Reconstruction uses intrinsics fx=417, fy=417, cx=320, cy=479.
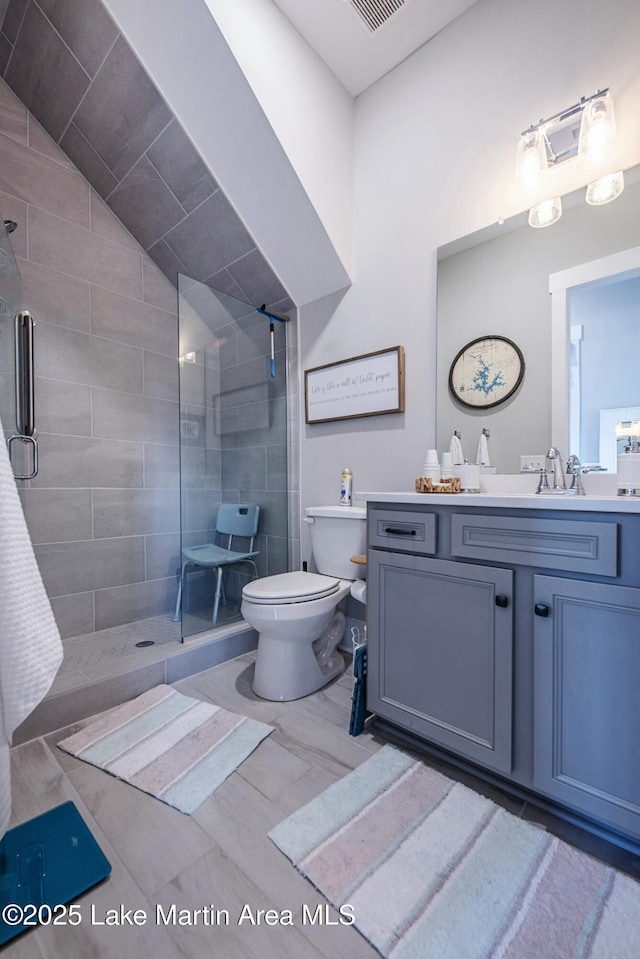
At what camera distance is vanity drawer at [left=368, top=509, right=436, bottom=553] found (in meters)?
1.33

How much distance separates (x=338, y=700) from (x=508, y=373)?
1506 millimetres

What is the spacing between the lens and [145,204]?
2258 millimetres

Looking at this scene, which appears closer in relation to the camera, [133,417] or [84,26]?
[84,26]

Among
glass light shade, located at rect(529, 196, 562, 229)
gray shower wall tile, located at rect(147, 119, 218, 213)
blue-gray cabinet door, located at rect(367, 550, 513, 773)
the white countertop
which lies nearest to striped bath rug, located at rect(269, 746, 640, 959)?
blue-gray cabinet door, located at rect(367, 550, 513, 773)

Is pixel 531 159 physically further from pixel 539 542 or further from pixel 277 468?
pixel 277 468

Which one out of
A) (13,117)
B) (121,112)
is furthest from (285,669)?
(13,117)

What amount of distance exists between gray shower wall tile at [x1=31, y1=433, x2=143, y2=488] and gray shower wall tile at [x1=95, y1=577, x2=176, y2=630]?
23.6 inches

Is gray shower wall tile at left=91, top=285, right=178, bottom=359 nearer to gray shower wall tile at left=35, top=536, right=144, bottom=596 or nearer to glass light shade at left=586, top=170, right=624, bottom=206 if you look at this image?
gray shower wall tile at left=35, top=536, right=144, bottom=596

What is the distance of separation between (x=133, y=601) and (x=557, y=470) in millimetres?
2254

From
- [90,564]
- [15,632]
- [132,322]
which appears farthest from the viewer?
[132,322]

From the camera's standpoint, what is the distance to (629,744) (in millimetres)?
965

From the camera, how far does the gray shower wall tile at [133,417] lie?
2330mm

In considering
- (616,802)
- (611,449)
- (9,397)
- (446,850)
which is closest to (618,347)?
(611,449)

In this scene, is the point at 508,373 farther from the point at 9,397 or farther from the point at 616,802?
the point at 9,397
